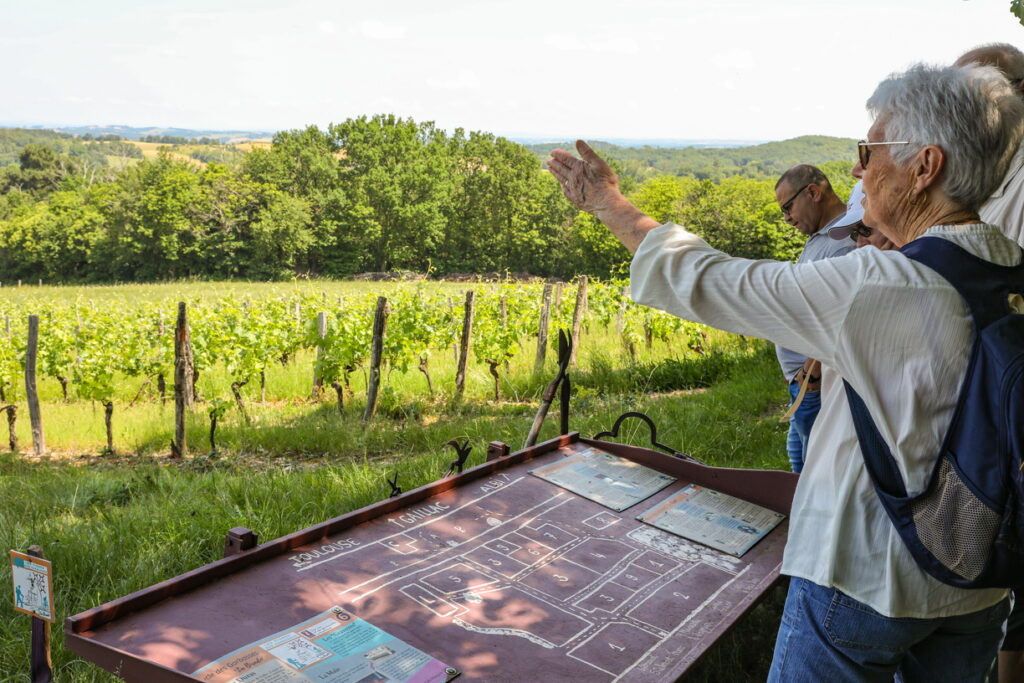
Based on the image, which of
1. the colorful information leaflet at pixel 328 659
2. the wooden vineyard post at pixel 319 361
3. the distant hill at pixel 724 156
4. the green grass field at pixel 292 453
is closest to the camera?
the colorful information leaflet at pixel 328 659

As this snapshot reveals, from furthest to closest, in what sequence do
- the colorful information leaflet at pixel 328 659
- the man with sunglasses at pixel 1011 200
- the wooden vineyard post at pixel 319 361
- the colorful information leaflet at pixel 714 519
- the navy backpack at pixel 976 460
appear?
1. the wooden vineyard post at pixel 319 361
2. the colorful information leaflet at pixel 714 519
3. the man with sunglasses at pixel 1011 200
4. the colorful information leaflet at pixel 328 659
5. the navy backpack at pixel 976 460

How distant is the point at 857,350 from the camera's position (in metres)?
1.25

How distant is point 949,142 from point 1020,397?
419 mm

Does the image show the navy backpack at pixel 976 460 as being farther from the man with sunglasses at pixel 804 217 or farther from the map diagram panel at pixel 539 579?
the man with sunglasses at pixel 804 217

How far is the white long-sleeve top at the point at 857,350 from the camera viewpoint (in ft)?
4.02

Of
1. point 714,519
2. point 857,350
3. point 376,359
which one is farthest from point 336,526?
point 376,359

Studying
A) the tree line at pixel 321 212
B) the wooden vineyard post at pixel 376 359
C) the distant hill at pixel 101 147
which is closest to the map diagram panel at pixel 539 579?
the wooden vineyard post at pixel 376 359

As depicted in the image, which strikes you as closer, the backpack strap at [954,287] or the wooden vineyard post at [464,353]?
the backpack strap at [954,287]

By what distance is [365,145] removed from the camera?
224 feet

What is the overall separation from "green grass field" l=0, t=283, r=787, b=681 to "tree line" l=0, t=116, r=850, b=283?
1674 inches

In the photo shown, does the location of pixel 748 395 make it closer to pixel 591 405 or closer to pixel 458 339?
pixel 591 405

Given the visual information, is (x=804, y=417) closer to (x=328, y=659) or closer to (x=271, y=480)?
(x=328, y=659)

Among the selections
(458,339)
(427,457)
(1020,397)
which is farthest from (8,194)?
(1020,397)

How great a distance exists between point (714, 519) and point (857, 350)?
1.82 meters
